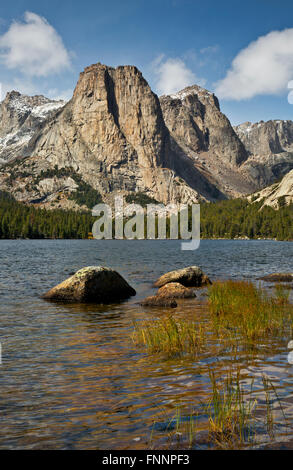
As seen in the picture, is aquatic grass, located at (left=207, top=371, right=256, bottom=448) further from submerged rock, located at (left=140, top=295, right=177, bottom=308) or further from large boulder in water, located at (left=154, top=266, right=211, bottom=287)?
large boulder in water, located at (left=154, top=266, right=211, bottom=287)

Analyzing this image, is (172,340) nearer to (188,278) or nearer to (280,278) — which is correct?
(188,278)

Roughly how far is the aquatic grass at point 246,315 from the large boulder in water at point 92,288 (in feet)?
21.5

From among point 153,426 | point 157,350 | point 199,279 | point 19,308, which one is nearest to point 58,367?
point 157,350

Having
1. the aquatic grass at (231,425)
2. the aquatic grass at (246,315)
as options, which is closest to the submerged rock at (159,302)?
the aquatic grass at (246,315)

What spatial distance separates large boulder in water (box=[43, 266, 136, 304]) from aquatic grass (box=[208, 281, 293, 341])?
21.5ft

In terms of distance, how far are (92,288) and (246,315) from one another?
11.2 m

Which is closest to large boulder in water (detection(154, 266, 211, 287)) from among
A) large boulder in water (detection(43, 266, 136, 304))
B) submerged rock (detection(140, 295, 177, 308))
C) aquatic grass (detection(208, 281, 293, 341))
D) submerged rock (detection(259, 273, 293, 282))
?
large boulder in water (detection(43, 266, 136, 304))

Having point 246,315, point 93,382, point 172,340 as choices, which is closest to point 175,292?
point 246,315

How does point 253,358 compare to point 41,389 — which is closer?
point 41,389

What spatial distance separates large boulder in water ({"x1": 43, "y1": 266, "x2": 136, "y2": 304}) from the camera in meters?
23.1

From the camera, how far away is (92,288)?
921 inches
